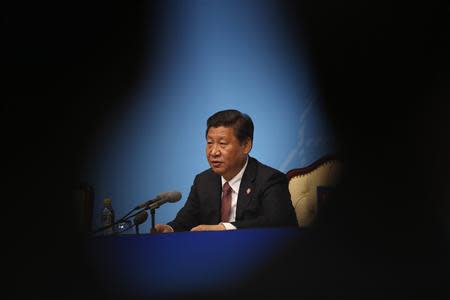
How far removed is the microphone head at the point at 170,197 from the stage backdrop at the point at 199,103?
8 centimetres

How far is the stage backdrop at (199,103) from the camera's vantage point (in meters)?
2.66

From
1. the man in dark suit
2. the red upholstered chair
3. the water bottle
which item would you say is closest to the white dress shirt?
the man in dark suit

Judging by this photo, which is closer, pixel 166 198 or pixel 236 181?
pixel 166 198

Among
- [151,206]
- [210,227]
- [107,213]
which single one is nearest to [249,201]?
[210,227]

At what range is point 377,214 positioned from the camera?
2848 millimetres

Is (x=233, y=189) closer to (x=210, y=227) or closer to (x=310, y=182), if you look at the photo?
(x=210, y=227)

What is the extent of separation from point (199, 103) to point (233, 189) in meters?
0.48

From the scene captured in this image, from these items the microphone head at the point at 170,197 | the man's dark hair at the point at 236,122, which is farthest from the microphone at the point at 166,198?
the man's dark hair at the point at 236,122

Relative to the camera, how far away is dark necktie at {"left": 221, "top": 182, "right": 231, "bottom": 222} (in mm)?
2580

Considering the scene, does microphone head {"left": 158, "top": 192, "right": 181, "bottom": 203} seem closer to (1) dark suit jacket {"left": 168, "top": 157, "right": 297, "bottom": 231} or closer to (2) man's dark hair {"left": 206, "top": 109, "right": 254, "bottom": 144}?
(1) dark suit jacket {"left": 168, "top": 157, "right": 297, "bottom": 231}

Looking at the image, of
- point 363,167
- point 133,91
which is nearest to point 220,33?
point 133,91

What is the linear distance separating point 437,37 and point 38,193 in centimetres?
224

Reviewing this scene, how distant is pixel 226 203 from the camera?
8.52ft

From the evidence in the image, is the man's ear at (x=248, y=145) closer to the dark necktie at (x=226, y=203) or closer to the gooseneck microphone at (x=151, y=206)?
the dark necktie at (x=226, y=203)
